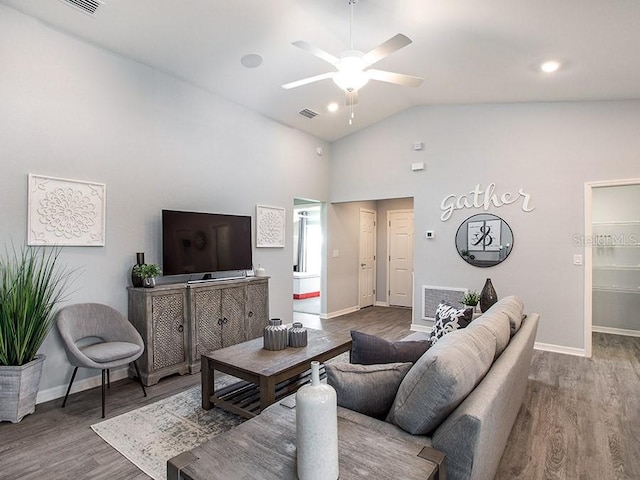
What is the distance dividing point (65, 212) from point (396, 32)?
3.54 m

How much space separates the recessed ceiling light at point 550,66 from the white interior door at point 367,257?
4298 mm

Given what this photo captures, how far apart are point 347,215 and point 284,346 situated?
4.47 m

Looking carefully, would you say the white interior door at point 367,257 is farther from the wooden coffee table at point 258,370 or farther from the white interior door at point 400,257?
the wooden coffee table at point 258,370

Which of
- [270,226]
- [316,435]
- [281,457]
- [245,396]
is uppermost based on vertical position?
[270,226]

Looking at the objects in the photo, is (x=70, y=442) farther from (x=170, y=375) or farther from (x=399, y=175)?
(x=399, y=175)

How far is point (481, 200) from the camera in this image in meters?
5.23

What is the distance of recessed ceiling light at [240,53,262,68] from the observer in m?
3.90

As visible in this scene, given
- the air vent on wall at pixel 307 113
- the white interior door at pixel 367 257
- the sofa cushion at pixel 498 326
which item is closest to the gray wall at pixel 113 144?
the air vent on wall at pixel 307 113

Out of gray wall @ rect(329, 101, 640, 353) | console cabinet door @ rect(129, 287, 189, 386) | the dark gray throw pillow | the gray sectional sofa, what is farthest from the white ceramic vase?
gray wall @ rect(329, 101, 640, 353)

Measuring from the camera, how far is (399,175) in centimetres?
595

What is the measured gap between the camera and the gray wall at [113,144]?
305 centimetres

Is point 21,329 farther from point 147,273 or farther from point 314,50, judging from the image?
point 314,50

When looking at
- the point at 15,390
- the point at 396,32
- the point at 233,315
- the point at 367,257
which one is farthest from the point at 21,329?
the point at 367,257

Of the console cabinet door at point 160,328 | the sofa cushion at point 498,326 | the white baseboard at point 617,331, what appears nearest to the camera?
the sofa cushion at point 498,326
